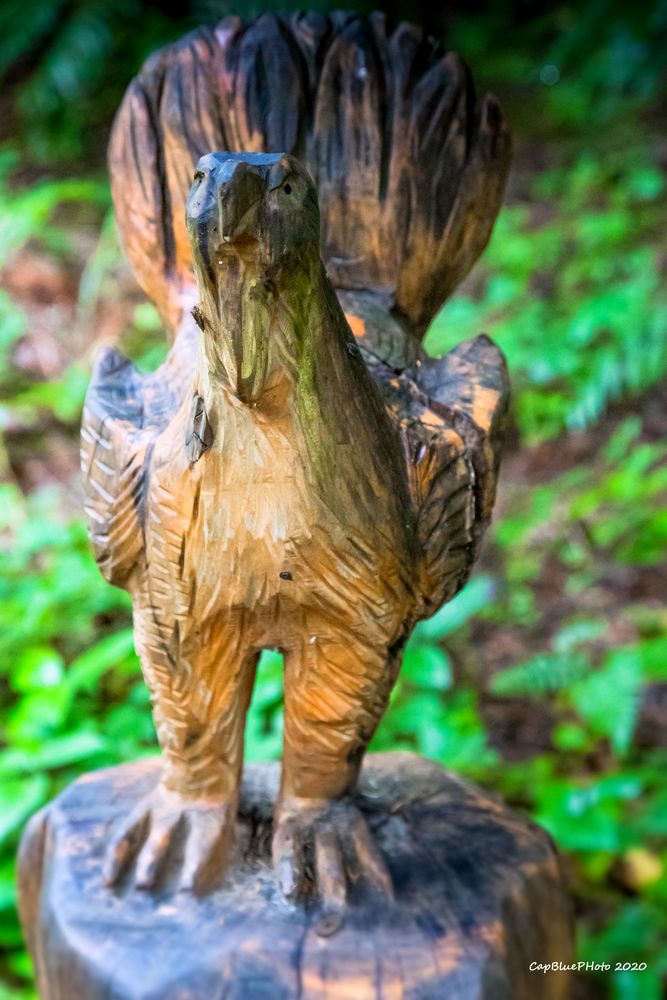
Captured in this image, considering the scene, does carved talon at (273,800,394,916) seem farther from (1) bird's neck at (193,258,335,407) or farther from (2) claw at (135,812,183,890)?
(1) bird's neck at (193,258,335,407)

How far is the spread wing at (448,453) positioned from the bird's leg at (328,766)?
0.34ft

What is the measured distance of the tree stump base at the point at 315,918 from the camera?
104 centimetres

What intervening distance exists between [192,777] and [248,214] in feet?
2.27

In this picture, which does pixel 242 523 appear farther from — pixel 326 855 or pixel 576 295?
pixel 576 295

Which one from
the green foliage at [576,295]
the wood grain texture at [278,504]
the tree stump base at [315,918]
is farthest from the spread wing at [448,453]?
the green foliage at [576,295]

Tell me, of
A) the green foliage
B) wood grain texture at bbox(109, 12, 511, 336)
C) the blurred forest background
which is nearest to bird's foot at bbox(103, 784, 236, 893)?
the blurred forest background

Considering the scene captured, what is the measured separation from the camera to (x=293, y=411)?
34.3 inches

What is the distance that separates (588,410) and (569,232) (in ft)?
2.87

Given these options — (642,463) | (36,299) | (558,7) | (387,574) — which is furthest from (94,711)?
(558,7)

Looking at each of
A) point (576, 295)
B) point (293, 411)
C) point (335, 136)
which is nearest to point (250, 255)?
point (293, 411)

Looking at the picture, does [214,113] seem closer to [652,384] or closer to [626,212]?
[652,384]

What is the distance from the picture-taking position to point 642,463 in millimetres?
2633

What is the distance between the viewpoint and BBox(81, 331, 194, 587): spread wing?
101 cm

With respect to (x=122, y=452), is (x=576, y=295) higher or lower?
higher
